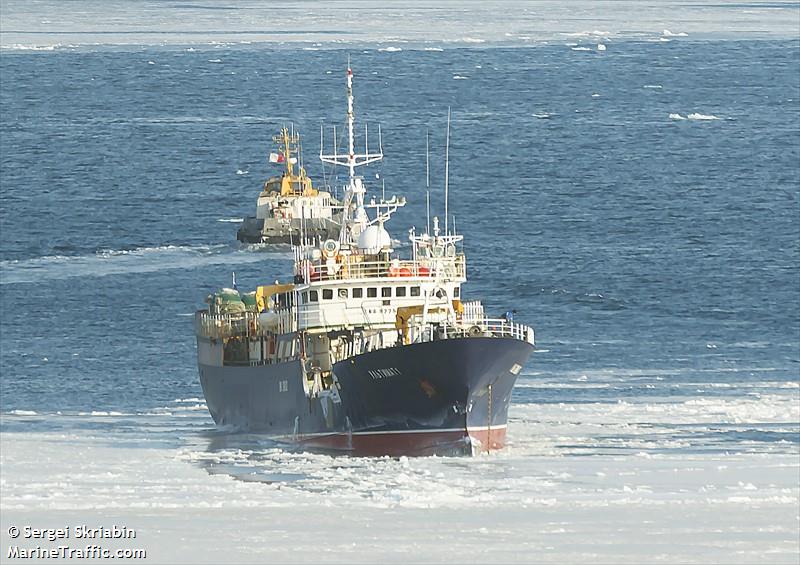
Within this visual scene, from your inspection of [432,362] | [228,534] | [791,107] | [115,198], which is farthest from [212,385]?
[791,107]

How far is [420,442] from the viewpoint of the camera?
2125 inches

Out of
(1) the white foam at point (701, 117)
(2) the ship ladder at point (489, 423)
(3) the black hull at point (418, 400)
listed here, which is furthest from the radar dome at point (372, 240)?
(1) the white foam at point (701, 117)

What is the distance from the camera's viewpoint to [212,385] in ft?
202

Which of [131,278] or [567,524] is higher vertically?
[567,524]

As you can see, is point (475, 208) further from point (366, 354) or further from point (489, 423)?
point (489, 423)

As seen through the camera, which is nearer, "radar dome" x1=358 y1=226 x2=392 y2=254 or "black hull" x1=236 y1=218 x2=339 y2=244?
"radar dome" x1=358 y1=226 x2=392 y2=254

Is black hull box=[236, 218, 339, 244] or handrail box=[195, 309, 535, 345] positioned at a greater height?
handrail box=[195, 309, 535, 345]

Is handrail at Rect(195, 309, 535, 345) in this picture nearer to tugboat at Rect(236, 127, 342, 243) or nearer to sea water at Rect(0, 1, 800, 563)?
sea water at Rect(0, 1, 800, 563)

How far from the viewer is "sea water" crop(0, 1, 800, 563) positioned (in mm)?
42906

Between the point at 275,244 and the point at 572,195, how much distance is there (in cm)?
2142

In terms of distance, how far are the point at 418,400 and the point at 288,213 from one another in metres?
48.0

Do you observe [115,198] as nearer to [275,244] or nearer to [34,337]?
[275,244]

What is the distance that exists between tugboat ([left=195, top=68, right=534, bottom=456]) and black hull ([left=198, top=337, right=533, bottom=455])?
0.08 feet

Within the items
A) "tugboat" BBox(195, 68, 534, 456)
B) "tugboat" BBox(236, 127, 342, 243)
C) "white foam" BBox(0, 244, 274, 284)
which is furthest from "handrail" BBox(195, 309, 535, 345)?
"tugboat" BBox(236, 127, 342, 243)
